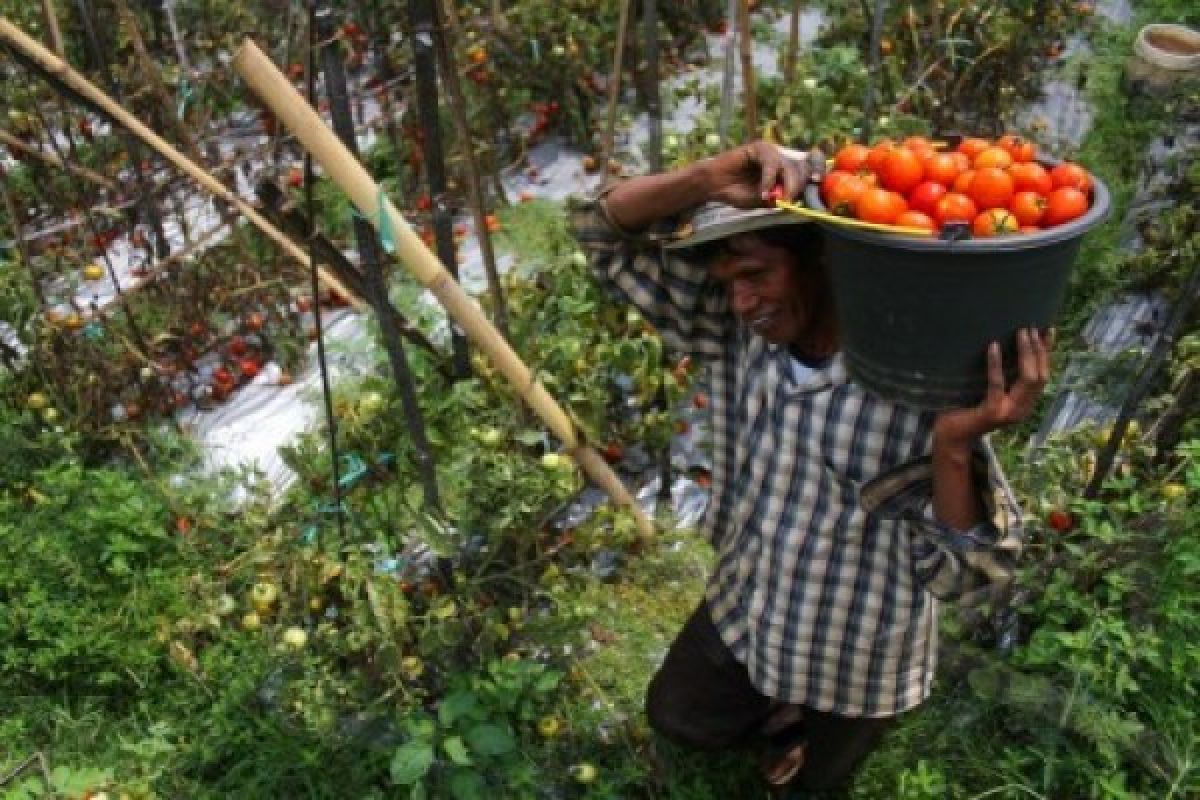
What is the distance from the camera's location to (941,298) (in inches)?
43.5

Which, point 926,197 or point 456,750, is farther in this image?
point 456,750

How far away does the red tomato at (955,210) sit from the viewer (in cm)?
107

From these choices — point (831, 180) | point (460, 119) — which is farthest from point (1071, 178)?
point (460, 119)

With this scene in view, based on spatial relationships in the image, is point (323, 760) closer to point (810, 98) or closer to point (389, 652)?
point (389, 652)

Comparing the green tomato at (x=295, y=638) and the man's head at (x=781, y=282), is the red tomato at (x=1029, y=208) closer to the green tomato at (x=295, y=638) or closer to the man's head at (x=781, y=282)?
the man's head at (x=781, y=282)

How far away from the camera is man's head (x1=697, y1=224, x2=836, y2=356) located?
4.43ft

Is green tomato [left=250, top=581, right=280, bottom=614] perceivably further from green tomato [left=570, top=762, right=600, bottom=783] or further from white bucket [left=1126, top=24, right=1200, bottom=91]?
white bucket [left=1126, top=24, right=1200, bottom=91]

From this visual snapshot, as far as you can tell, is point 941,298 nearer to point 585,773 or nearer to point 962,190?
point 962,190

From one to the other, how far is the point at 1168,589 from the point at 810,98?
201 cm

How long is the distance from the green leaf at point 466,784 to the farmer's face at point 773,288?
3.27 feet

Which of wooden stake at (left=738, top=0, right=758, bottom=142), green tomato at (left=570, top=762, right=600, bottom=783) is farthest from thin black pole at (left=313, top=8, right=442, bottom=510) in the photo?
wooden stake at (left=738, top=0, right=758, bottom=142)

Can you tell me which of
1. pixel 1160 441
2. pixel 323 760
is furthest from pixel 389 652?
pixel 1160 441

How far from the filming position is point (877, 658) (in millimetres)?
1636

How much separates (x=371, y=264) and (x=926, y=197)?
89 centimetres
